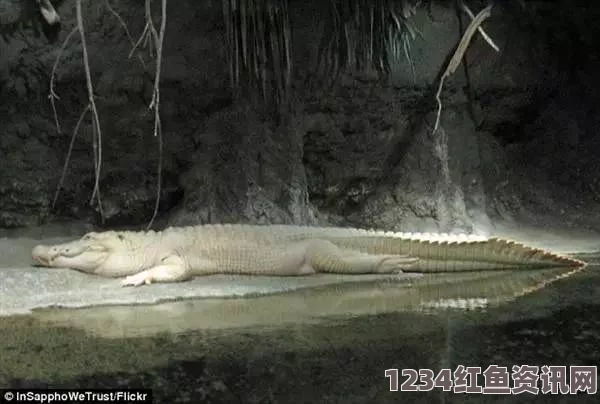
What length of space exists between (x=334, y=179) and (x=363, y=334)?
2555 mm

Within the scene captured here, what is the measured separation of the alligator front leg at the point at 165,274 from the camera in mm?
4359

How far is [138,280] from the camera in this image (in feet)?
14.3

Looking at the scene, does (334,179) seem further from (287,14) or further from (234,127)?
(287,14)

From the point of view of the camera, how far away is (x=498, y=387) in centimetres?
250

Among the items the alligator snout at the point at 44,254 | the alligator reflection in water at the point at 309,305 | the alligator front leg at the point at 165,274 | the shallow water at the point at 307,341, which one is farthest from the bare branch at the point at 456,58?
the alligator snout at the point at 44,254

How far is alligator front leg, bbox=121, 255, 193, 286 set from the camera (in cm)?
436

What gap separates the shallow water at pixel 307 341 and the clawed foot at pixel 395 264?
472 millimetres

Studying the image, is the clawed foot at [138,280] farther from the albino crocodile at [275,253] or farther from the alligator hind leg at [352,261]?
the alligator hind leg at [352,261]

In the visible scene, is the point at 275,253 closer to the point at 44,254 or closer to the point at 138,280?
the point at 138,280

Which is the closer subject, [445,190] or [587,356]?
[587,356]

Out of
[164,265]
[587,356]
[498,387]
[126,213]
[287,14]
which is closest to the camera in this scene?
[498,387]

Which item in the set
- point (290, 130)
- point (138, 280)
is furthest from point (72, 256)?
point (290, 130)

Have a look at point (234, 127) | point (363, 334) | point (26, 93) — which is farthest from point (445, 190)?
point (26, 93)

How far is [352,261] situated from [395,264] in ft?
0.88
